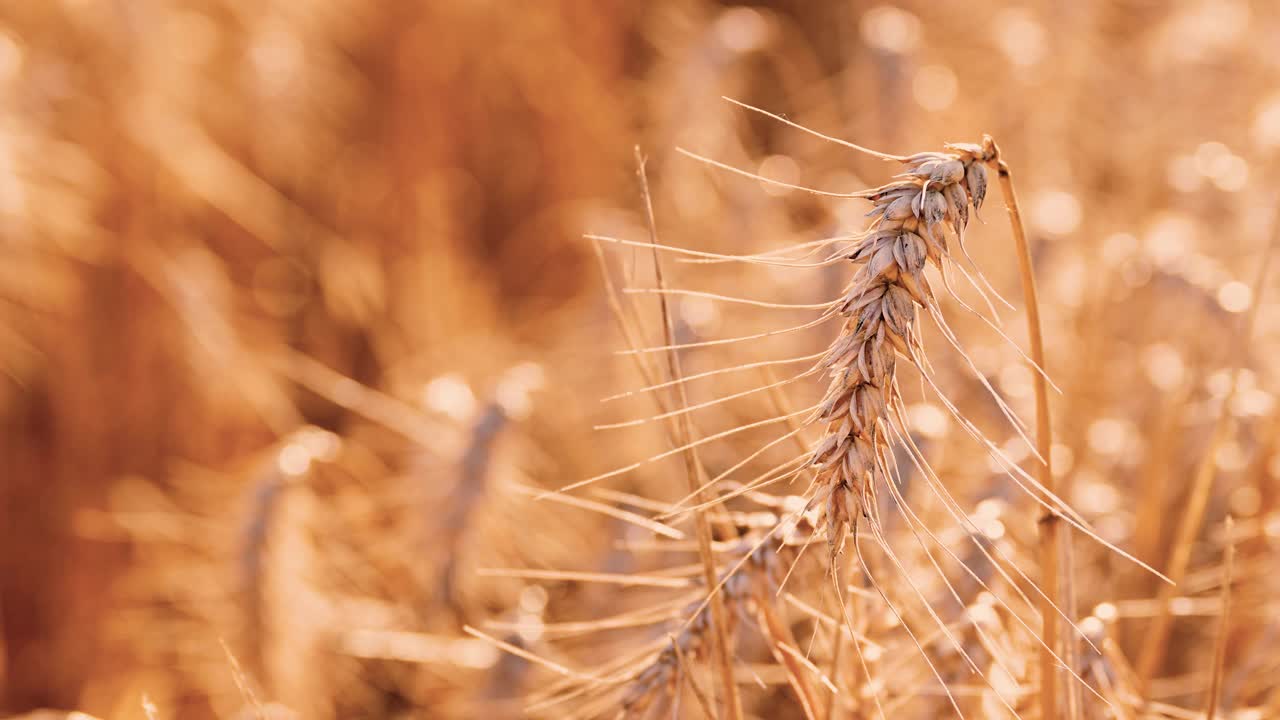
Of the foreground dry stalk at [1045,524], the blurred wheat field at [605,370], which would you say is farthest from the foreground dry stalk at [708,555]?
the foreground dry stalk at [1045,524]

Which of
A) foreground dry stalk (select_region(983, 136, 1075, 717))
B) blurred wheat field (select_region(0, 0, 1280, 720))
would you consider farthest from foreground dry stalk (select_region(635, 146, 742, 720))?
foreground dry stalk (select_region(983, 136, 1075, 717))

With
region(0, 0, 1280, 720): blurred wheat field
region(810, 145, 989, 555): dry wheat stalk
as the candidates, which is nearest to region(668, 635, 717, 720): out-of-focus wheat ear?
region(0, 0, 1280, 720): blurred wheat field

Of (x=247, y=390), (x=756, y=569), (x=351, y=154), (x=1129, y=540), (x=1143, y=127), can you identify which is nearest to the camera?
(x=756, y=569)

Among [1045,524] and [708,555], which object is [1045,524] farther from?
[708,555]

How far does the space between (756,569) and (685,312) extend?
1.50 ft

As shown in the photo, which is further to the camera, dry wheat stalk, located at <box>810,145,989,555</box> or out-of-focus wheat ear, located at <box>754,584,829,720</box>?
out-of-focus wheat ear, located at <box>754,584,829,720</box>

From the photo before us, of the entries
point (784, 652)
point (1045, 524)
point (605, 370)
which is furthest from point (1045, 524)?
point (605, 370)

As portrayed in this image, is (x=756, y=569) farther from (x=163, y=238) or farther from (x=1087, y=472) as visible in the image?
(x=163, y=238)

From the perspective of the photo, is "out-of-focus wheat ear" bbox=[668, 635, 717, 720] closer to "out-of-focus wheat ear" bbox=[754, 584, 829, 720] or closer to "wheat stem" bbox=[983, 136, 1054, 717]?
"out-of-focus wheat ear" bbox=[754, 584, 829, 720]

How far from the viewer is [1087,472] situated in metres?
0.99

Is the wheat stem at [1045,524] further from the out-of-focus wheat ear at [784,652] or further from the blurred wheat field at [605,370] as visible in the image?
the out-of-focus wheat ear at [784,652]

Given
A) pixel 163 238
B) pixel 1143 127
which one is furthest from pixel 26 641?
pixel 1143 127

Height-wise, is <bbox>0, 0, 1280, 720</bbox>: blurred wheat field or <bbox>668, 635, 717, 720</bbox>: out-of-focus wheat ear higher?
<bbox>0, 0, 1280, 720</bbox>: blurred wheat field

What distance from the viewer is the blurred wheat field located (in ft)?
1.87
